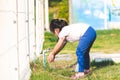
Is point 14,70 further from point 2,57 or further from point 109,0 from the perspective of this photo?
point 109,0

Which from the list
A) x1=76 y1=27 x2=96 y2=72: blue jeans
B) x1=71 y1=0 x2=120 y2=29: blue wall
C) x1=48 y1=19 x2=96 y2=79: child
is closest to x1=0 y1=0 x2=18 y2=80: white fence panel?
x1=48 y1=19 x2=96 y2=79: child

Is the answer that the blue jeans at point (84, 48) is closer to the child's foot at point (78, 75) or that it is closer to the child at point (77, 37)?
the child at point (77, 37)

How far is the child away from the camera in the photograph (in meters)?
9.16

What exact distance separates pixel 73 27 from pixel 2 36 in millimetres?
3449

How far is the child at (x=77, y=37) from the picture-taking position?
360 inches

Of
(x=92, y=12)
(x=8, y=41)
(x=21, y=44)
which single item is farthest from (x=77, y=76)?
(x=92, y=12)

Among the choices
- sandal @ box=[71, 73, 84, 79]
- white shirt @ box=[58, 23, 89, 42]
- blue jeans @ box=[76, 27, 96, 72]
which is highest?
white shirt @ box=[58, 23, 89, 42]

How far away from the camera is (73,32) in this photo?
364 inches

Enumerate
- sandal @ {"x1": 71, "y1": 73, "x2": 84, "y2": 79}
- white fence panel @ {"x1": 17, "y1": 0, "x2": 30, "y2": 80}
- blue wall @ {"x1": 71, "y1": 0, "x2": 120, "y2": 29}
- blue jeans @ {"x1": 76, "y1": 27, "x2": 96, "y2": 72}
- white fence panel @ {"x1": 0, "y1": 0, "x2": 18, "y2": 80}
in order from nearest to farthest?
1. white fence panel @ {"x1": 0, "y1": 0, "x2": 18, "y2": 80}
2. white fence panel @ {"x1": 17, "y1": 0, "x2": 30, "y2": 80}
3. sandal @ {"x1": 71, "y1": 73, "x2": 84, "y2": 79}
4. blue jeans @ {"x1": 76, "y1": 27, "x2": 96, "y2": 72}
5. blue wall @ {"x1": 71, "y1": 0, "x2": 120, "y2": 29}

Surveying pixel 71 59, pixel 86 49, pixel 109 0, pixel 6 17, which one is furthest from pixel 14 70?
pixel 109 0

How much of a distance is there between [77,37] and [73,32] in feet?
0.51

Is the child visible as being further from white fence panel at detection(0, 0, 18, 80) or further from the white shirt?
white fence panel at detection(0, 0, 18, 80)

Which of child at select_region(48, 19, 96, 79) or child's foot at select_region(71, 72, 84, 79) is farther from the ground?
child at select_region(48, 19, 96, 79)

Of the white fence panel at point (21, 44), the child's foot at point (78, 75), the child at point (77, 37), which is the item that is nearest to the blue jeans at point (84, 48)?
the child at point (77, 37)
